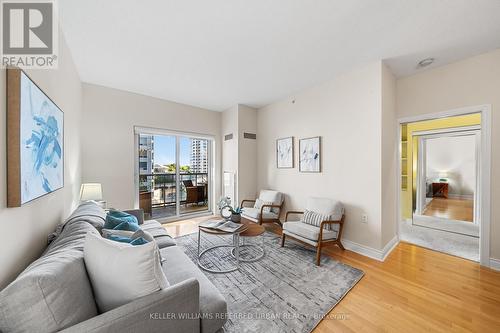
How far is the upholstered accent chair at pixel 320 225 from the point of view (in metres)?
2.71

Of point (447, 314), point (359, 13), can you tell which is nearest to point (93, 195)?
point (359, 13)

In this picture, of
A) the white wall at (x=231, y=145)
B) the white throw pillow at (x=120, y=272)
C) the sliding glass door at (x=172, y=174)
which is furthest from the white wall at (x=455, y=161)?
the white throw pillow at (x=120, y=272)

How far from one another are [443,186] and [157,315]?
8.61 m

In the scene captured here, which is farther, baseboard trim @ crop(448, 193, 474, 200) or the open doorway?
baseboard trim @ crop(448, 193, 474, 200)

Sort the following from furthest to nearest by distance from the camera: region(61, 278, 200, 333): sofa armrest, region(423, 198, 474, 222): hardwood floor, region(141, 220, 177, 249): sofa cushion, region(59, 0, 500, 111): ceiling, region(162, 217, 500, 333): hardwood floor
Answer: region(423, 198, 474, 222): hardwood floor < region(141, 220, 177, 249): sofa cushion < region(59, 0, 500, 111): ceiling < region(162, 217, 500, 333): hardwood floor < region(61, 278, 200, 333): sofa armrest

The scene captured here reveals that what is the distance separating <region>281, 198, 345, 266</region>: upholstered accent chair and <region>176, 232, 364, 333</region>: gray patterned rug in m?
0.26

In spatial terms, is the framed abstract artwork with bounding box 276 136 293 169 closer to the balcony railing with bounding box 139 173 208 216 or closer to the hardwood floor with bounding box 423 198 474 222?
the balcony railing with bounding box 139 173 208 216

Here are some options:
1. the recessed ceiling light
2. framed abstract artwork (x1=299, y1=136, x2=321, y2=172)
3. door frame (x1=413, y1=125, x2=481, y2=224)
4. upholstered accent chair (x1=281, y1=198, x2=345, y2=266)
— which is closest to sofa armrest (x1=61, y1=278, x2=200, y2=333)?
upholstered accent chair (x1=281, y1=198, x2=345, y2=266)

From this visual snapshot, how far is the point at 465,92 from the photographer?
260 cm

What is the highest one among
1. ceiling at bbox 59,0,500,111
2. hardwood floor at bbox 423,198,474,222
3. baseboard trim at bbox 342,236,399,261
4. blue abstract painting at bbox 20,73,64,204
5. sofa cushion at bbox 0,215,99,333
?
ceiling at bbox 59,0,500,111

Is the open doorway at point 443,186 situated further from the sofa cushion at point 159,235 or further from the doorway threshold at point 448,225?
the sofa cushion at point 159,235

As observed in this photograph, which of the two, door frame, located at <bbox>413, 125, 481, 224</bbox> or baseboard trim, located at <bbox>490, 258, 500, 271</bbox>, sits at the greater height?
door frame, located at <bbox>413, 125, 481, 224</bbox>

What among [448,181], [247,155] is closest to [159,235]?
[247,155]

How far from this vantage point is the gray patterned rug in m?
1.68
